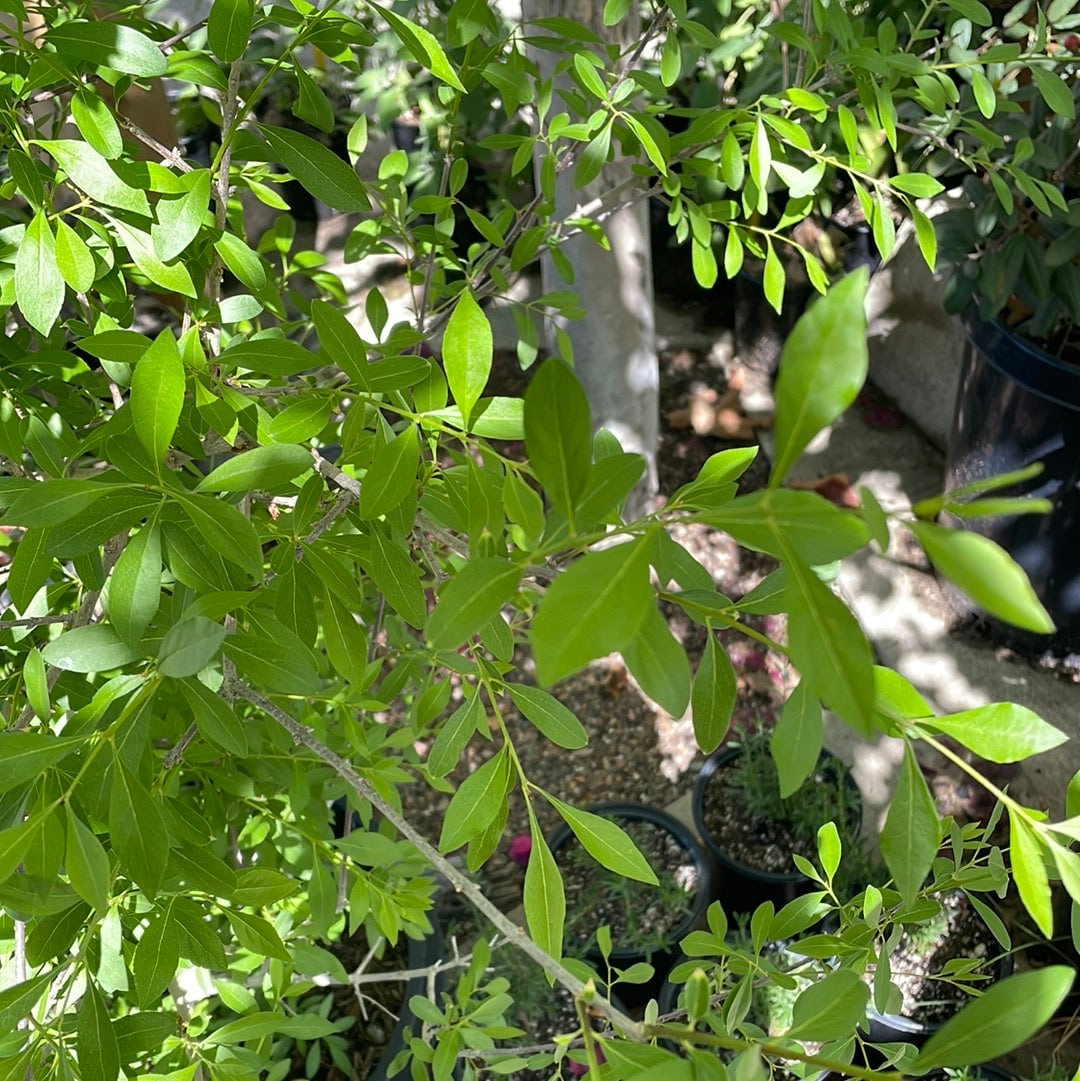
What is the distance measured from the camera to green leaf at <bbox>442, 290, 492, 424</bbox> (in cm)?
47

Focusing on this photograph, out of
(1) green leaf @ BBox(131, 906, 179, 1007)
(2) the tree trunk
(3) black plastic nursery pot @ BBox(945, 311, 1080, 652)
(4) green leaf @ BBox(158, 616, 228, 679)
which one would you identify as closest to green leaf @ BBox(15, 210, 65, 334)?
(4) green leaf @ BBox(158, 616, 228, 679)

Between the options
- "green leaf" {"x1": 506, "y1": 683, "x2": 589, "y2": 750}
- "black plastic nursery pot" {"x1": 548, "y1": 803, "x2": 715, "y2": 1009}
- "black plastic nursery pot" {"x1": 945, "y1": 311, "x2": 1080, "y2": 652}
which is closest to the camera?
"green leaf" {"x1": 506, "y1": 683, "x2": 589, "y2": 750}

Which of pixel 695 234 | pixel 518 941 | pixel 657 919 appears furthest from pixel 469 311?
pixel 657 919

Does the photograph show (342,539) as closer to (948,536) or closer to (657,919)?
(948,536)

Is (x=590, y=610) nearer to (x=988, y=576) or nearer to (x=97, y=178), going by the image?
(x=988, y=576)

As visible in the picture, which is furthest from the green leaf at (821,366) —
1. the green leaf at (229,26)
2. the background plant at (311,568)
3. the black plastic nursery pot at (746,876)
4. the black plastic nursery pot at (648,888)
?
the black plastic nursery pot at (746,876)

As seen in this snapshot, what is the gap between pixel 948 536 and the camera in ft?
0.92

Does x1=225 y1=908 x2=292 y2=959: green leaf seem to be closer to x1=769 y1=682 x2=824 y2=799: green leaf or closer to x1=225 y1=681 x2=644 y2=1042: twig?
x1=225 y1=681 x2=644 y2=1042: twig

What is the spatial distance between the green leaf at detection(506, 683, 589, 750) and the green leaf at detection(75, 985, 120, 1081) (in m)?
0.29

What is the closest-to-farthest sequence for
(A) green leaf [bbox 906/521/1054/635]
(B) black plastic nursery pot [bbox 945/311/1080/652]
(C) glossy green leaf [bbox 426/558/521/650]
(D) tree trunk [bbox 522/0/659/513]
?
1. (A) green leaf [bbox 906/521/1054/635]
2. (C) glossy green leaf [bbox 426/558/521/650]
3. (D) tree trunk [bbox 522/0/659/513]
4. (B) black plastic nursery pot [bbox 945/311/1080/652]

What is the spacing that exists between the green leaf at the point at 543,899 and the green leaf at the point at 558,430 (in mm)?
240

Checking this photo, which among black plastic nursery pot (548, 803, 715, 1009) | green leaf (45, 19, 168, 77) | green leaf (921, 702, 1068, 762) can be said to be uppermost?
green leaf (45, 19, 168, 77)

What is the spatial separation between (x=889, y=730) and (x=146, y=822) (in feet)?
1.14

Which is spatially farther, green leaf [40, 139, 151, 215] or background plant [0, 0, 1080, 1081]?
green leaf [40, 139, 151, 215]
